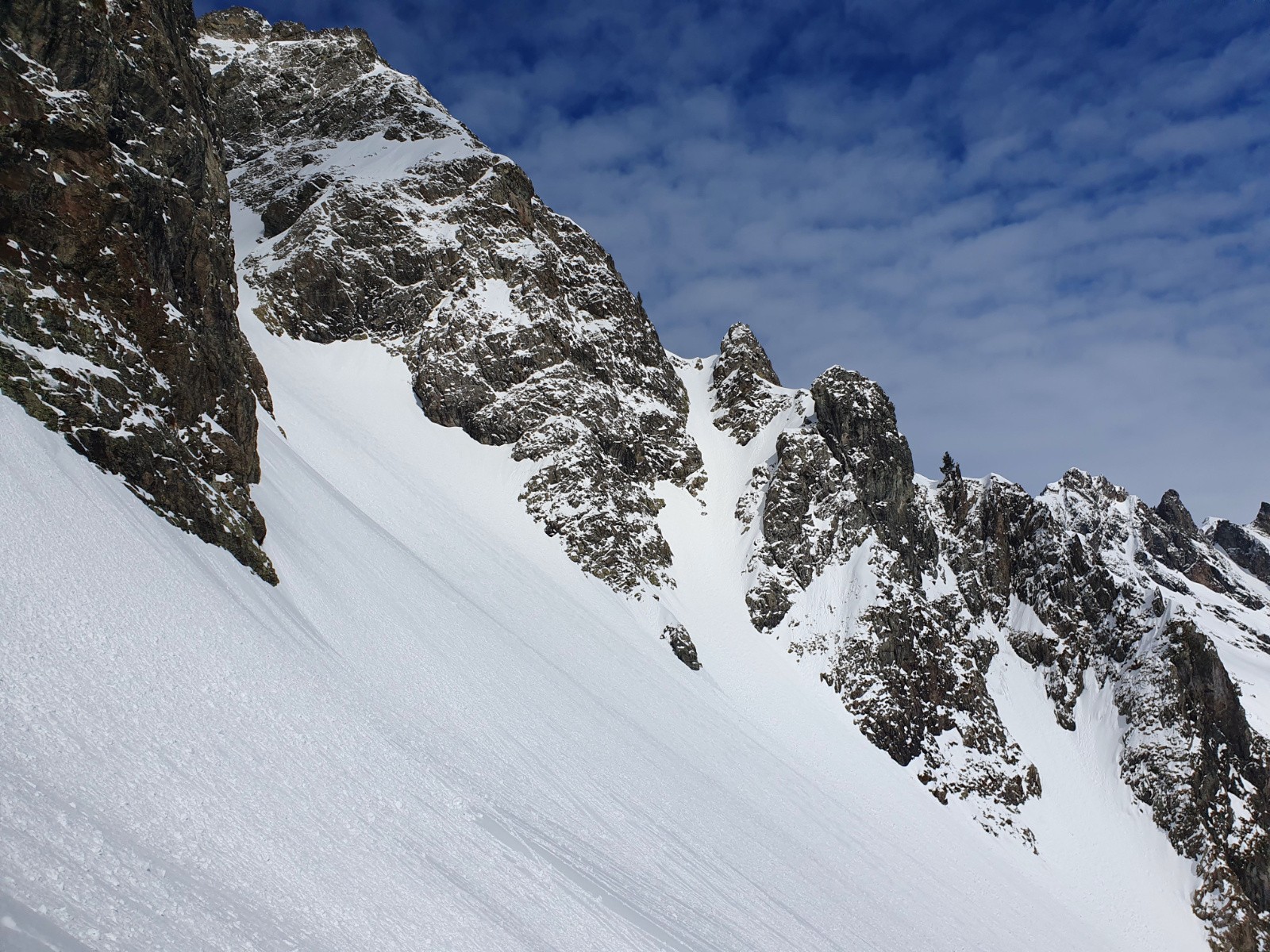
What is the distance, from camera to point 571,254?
237 ft

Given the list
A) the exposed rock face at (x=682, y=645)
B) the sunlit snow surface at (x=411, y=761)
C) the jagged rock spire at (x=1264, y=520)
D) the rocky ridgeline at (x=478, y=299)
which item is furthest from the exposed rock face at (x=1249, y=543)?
the exposed rock face at (x=682, y=645)

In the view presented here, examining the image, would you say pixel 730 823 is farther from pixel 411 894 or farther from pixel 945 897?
pixel 411 894

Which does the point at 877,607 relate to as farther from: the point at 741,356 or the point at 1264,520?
the point at 1264,520

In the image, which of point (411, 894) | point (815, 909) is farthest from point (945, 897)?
point (411, 894)

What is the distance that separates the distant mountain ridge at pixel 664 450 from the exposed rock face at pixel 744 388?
0.28 m

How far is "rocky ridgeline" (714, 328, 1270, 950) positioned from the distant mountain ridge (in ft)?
0.65

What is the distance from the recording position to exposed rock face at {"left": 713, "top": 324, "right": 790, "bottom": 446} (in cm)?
7012

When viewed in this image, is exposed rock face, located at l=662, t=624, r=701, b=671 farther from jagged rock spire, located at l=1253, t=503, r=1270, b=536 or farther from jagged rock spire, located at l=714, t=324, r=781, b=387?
jagged rock spire, located at l=1253, t=503, r=1270, b=536

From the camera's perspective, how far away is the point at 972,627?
6234cm

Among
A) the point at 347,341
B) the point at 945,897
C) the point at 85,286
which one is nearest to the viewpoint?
the point at 85,286

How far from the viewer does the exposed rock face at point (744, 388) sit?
2761 inches

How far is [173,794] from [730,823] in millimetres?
20239

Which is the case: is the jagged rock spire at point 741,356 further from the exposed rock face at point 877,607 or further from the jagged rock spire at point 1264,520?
the jagged rock spire at point 1264,520

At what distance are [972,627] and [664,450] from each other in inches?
1155
